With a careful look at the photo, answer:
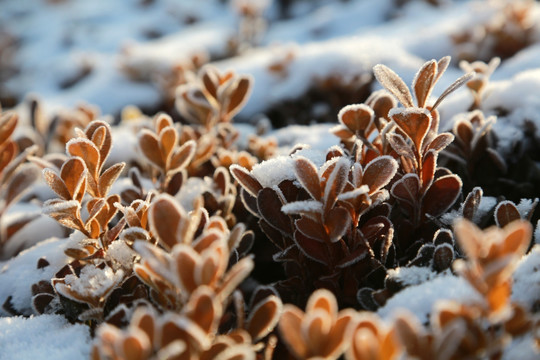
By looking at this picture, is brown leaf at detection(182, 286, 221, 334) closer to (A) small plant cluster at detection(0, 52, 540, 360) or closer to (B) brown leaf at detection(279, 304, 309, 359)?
(A) small plant cluster at detection(0, 52, 540, 360)

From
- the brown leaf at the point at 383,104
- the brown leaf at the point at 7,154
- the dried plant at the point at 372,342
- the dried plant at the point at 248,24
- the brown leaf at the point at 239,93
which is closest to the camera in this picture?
the dried plant at the point at 372,342

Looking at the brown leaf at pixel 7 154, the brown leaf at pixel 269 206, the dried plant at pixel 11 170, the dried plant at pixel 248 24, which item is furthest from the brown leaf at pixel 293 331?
the dried plant at pixel 248 24

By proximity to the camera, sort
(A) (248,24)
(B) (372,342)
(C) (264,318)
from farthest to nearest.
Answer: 1. (A) (248,24)
2. (C) (264,318)
3. (B) (372,342)

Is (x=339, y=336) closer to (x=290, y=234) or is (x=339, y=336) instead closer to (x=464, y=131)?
(x=290, y=234)

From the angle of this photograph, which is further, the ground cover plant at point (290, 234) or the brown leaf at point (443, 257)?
the brown leaf at point (443, 257)

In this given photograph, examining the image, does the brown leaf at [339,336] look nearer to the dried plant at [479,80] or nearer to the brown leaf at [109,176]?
the brown leaf at [109,176]

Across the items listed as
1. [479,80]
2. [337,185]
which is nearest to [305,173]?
[337,185]

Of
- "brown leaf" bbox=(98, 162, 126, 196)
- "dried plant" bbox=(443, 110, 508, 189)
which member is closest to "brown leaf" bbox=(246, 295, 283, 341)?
"brown leaf" bbox=(98, 162, 126, 196)
